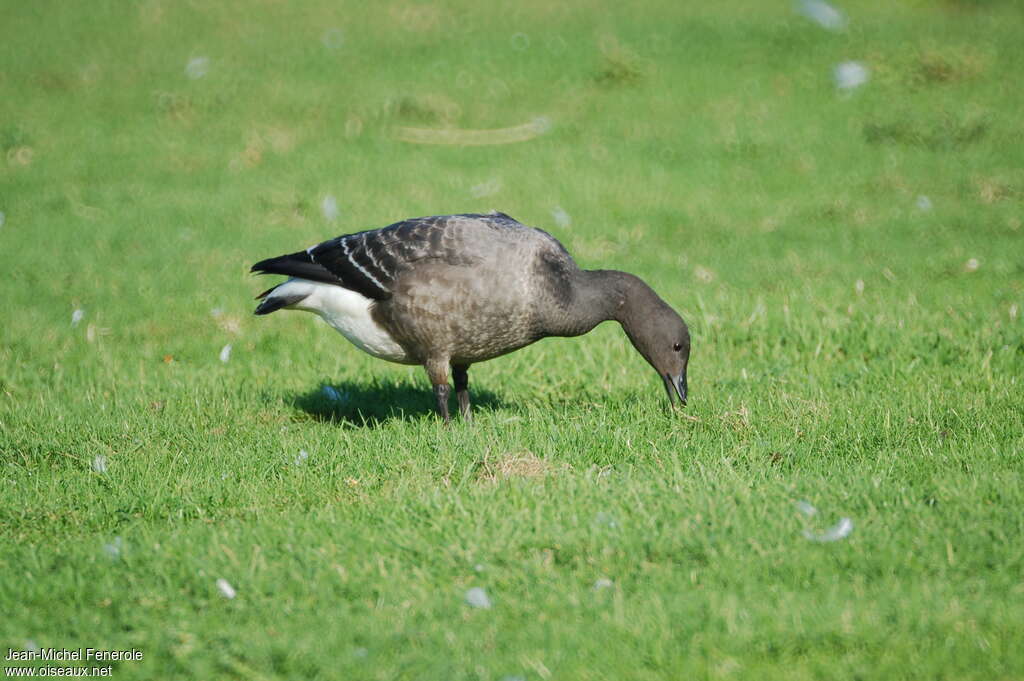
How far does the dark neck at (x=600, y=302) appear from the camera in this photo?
23.1 ft

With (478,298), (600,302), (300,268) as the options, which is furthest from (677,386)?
(300,268)

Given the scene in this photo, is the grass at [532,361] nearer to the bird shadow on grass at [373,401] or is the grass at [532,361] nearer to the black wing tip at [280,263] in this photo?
the bird shadow on grass at [373,401]

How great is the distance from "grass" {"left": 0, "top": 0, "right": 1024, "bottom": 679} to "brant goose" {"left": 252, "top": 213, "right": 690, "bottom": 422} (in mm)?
484

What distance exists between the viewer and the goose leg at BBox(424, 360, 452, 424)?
7164mm

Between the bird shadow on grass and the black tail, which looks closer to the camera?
→ the black tail

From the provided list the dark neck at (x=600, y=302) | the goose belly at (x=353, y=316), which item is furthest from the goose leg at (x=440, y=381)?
the dark neck at (x=600, y=302)

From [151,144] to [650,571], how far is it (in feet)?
35.7

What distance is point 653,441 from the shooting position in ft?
21.8

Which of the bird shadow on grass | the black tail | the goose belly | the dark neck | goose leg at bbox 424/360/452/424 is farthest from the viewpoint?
the bird shadow on grass

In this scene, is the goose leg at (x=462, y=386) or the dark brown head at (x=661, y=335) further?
the goose leg at (x=462, y=386)

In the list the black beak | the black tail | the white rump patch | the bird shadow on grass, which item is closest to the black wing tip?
the black tail

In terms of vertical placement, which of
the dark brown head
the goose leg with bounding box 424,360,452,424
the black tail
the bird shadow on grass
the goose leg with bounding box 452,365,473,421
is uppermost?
the black tail

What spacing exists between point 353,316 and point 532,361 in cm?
187

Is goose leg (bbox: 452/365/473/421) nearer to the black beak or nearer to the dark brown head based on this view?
the dark brown head
